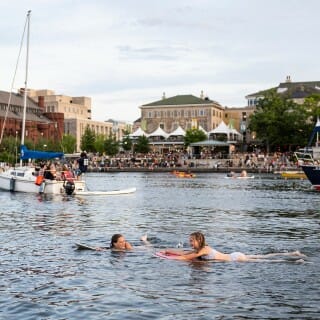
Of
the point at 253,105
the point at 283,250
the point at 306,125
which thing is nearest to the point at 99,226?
the point at 283,250

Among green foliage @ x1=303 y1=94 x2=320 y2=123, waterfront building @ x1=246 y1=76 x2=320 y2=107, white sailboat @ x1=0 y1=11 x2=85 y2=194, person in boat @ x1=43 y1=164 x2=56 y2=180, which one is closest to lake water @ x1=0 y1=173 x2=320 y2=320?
white sailboat @ x1=0 y1=11 x2=85 y2=194

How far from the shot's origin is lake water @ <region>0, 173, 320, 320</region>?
14891 millimetres

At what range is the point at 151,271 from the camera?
19.2 m

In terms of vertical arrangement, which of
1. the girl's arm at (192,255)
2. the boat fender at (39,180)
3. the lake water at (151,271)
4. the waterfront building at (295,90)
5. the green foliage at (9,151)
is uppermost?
the waterfront building at (295,90)

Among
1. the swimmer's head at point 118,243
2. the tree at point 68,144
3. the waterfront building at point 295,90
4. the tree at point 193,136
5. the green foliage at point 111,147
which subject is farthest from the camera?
the waterfront building at point 295,90

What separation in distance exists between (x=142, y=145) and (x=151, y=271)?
12564cm

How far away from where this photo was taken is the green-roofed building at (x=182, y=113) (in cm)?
18400

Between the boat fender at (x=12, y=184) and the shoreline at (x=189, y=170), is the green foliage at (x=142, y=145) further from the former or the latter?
the boat fender at (x=12, y=184)

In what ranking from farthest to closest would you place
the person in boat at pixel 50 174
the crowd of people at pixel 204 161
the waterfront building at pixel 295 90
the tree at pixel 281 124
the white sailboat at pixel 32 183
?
the waterfront building at pixel 295 90
the tree at pixel 281 124
the crowd of people at pixel 204 161
the person in boat at pixel 50 174
the white sailboat at pixel 32 183

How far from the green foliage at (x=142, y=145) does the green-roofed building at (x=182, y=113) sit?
122ft

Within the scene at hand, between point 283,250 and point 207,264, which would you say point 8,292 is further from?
point 283,250

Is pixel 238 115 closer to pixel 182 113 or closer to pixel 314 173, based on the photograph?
pixel 182 113

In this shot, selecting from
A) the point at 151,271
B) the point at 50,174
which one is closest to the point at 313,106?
the point at 50,174

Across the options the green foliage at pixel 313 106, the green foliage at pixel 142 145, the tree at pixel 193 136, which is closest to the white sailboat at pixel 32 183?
the green foliage at pixel 142 145
